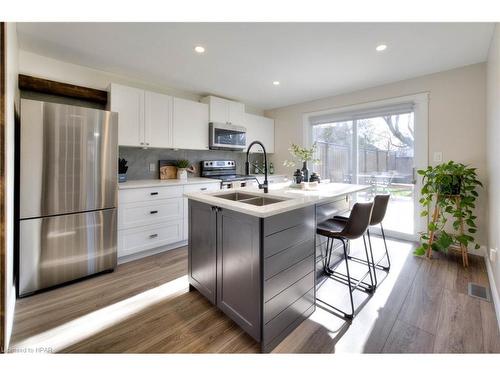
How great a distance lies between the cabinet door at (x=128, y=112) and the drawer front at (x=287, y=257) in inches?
95.3

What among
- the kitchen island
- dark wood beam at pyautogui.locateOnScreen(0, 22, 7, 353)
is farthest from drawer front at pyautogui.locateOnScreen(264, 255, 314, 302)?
dark wood beam at pyautogui.locateOnScreen(0, 22, 7, 353)

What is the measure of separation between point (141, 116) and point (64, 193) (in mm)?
1345

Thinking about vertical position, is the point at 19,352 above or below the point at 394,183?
below

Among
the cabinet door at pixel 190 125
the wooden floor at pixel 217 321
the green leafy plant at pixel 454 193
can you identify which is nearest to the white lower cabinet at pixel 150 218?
the wooden floor at pixel 217 321

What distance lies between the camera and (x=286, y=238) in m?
1.49

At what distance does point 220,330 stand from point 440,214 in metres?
2.90

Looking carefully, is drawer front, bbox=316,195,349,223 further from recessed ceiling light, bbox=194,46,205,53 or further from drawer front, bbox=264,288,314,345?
recessed ceiling light, bbox=194,46,205,53

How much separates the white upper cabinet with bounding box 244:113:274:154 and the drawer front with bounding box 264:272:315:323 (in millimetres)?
3188

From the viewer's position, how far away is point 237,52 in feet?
7.95

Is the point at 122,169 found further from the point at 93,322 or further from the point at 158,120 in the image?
the point at 93,322

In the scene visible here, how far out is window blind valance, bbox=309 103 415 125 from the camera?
10.7 feet
